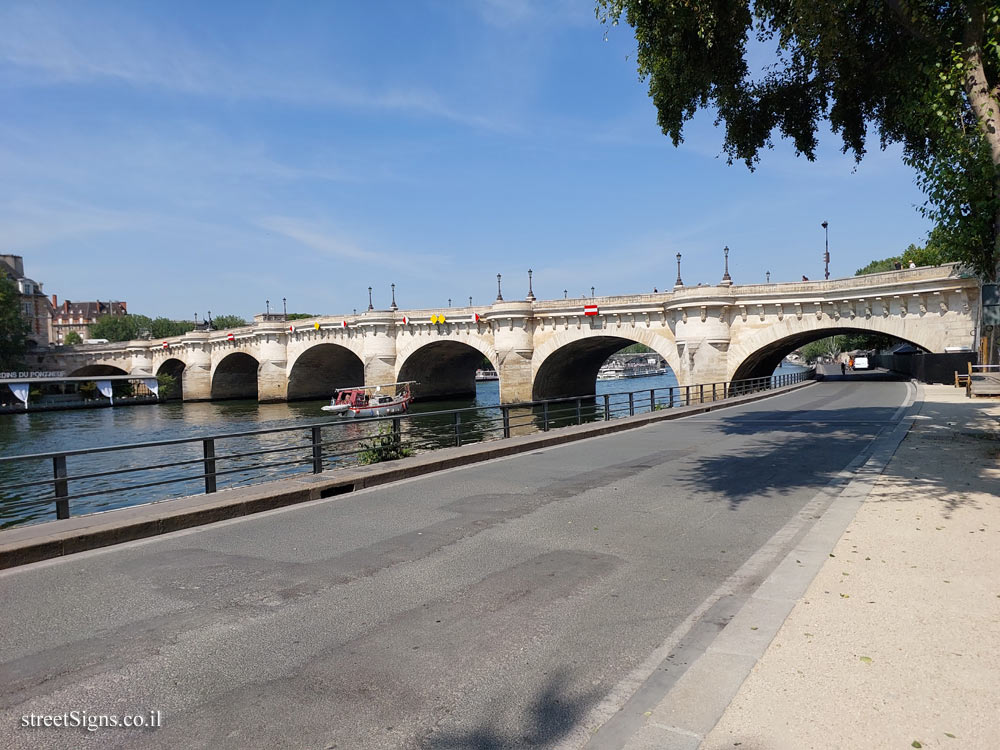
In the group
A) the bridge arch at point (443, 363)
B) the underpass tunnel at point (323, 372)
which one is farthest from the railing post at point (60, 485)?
the underpass tunnel at point (323, 372)

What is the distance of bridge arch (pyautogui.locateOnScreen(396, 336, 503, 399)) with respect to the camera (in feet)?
176

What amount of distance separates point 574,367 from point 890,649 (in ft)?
175

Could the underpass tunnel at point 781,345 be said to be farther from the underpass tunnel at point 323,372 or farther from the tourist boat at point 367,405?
the underpass tunnel at point 323,372

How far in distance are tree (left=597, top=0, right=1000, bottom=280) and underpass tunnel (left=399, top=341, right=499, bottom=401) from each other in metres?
42.6

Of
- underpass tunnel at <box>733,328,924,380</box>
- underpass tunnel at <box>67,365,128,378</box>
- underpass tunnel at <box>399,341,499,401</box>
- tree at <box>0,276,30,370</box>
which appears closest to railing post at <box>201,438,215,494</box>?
underpass tunnel at <box>733,328,924,380</box>

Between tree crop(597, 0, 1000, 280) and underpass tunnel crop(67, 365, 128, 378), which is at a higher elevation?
tree crop(597, 0, 1000, 280)

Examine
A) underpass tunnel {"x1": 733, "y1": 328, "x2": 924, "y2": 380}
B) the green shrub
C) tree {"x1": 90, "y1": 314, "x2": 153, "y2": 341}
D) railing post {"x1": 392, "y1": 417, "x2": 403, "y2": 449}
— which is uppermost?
tree {"x1": 90, "y1": 314, "x2": 153, "y2": 341}

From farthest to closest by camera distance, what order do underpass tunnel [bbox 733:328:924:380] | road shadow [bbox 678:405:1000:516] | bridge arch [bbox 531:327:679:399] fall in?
bridge arch [bbox 531:327:679:399] < underpass tunnel [bbox 733:328:924:380] < road shadow [bbox 678:405:1000:516]

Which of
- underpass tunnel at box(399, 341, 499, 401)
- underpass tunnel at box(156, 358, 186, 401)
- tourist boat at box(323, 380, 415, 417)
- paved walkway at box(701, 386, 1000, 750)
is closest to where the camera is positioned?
paved walkway at box(701, 386, 1000, 750)

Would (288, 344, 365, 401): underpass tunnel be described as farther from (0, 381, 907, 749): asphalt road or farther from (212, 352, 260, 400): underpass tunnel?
(0, 381, 907, 749): asphalt road

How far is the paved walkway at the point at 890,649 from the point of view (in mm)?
3215

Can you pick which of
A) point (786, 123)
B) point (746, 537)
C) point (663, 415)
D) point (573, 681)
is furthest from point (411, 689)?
point (663, 415)

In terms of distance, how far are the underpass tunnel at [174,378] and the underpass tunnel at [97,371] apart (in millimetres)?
6206

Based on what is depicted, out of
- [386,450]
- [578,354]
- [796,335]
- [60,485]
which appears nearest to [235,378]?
[578,354]
